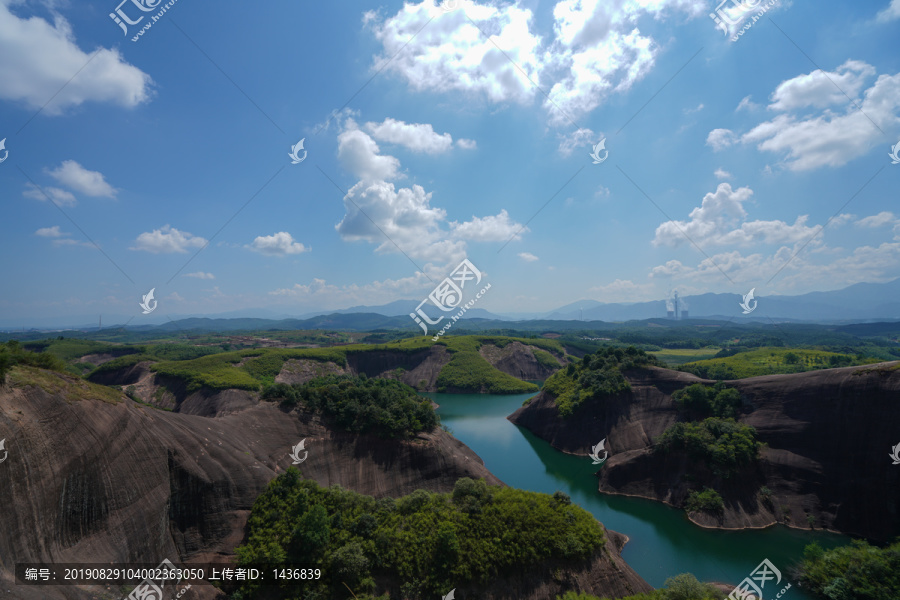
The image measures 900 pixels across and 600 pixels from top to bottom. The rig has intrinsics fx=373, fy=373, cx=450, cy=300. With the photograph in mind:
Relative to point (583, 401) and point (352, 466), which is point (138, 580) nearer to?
point (352, 466)

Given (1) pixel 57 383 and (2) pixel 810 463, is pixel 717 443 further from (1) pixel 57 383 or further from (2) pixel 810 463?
(1) pixel 57 383

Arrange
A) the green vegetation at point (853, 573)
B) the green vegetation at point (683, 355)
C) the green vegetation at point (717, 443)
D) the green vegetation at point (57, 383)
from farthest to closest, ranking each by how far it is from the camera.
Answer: the green vegetation at point (683, 355) → the green vegetation at point (717, 443) → the green vegetation at point (853, 573) → the green vegetation at point (57, 383)

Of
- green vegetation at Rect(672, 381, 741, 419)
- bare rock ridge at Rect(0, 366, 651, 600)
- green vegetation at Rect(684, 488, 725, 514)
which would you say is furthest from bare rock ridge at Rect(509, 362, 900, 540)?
bare rock ridge at Rect(0, 366, 651, 600)

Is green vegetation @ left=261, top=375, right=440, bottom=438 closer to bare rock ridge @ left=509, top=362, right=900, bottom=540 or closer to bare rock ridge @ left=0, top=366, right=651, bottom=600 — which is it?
bare rock ridge @ left=0, top=366, right=651, bottom=600

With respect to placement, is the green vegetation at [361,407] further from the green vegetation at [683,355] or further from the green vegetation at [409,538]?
the green vegetation at [683,355]

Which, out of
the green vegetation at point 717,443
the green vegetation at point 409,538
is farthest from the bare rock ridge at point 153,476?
the green vegetation at point 717,443

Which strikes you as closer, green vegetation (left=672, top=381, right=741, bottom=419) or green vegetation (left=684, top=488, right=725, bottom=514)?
green vegetation (left=684, top=488, right=725, bottom=514)
